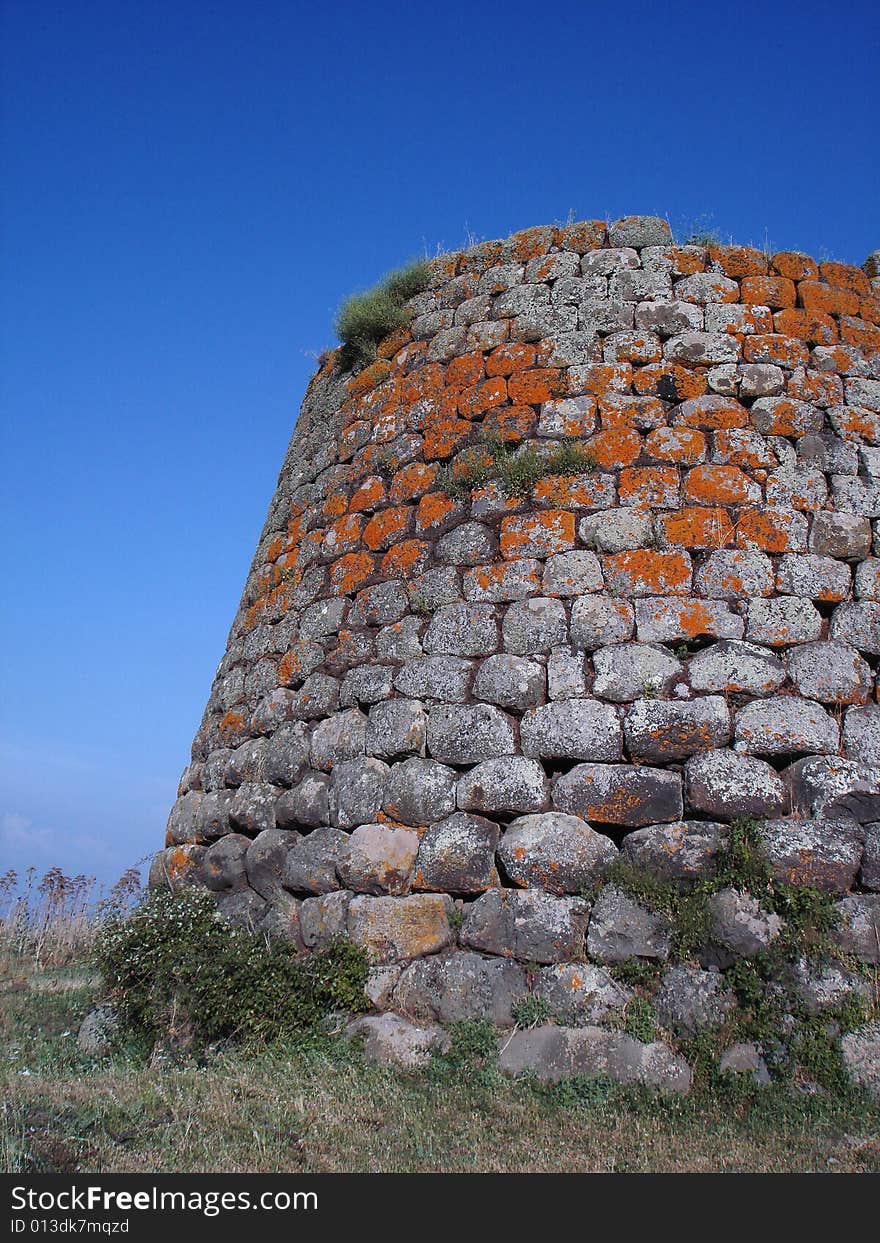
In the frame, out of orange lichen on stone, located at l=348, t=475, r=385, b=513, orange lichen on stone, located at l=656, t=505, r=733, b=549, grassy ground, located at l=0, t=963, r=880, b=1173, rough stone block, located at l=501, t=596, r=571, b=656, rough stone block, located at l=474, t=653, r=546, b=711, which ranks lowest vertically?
grassy ground, located at l=0, t=963, r=880, b=1173

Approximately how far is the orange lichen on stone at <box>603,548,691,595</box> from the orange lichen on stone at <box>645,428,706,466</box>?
63 centimetres

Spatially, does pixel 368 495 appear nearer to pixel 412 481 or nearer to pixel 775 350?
pixel 412 481

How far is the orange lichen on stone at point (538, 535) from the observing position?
18.8 ft

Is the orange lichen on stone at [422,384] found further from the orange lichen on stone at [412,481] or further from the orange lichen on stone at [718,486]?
the orange lichen on stone at [718,486]

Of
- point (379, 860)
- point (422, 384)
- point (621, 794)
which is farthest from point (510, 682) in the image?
point (422, 384)

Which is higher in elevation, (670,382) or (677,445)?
(670,382)

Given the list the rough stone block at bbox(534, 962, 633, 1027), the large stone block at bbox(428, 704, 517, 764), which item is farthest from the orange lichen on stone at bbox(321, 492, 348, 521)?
the rough stone block at bbox(534, 962, 633, 1027)

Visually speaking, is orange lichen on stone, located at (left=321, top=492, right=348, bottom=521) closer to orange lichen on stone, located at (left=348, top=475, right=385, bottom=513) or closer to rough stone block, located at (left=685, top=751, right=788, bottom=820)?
orange lichen on stone, located at (left=348, top=475, right=385, bottom=513)

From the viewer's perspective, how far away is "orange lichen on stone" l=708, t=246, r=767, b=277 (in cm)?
645

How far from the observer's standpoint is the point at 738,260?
21.3 feet


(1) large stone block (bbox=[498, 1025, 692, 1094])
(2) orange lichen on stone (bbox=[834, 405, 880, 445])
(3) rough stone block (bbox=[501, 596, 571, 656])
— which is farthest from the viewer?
(2) orange lichen on stone (bbox=[834, 405, 880, 445])

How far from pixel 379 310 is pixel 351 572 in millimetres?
2137

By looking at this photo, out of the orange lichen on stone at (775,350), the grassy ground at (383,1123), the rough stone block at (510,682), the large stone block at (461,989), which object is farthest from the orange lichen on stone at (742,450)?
the grassy ground at (383,1123)

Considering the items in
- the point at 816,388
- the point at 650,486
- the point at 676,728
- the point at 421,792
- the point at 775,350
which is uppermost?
the point at 775,350
